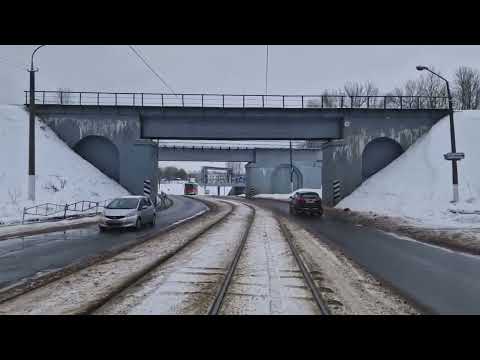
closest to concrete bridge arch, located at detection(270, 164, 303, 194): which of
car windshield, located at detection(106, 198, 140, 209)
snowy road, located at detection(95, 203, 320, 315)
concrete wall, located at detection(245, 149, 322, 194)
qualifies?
concrete wall, located at detection(245, 149, 322, 194)

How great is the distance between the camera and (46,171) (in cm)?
2742

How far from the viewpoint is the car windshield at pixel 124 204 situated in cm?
1703

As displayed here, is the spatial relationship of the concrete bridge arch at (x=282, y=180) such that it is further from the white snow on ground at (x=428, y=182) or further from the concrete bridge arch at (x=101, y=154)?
the concrete bridge arch at (x=101, y=154)

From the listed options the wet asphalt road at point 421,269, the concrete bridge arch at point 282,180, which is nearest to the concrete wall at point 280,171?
the concrete bridge arch at point 282,180

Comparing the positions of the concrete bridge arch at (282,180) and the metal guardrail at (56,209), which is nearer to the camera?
the metal guardrail at (56,209)

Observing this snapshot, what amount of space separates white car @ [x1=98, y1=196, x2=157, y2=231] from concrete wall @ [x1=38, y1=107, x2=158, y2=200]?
1195 cm

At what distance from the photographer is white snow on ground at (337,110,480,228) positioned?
2095 cm

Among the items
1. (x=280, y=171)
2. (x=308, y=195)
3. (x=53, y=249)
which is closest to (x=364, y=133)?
(x=308, y=195)

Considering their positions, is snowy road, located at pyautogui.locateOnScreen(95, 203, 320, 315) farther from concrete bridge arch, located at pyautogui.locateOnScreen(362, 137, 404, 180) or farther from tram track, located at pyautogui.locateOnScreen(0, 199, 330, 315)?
concrete bridge arch, located at pyautogui.locateOnScreen(362, 137, 404, 180)

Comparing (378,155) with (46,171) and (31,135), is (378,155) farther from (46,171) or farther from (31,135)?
(46,171)

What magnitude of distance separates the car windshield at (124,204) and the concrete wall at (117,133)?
12.3 m

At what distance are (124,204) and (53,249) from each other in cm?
609
